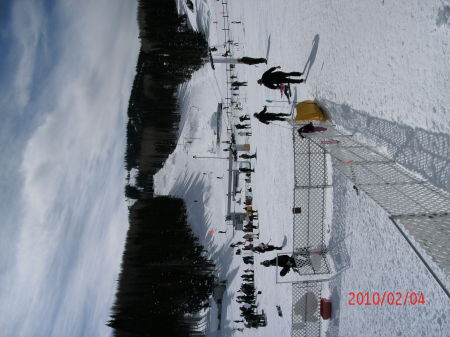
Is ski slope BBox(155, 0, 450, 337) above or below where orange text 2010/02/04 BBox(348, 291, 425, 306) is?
above

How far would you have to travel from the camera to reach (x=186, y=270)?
95.3ft

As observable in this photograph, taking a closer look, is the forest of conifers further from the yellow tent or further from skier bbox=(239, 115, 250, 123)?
the yellow tent

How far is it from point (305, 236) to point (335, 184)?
2.03 meters

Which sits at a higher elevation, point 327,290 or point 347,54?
point 347,54

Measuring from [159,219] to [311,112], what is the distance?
91.2 ft

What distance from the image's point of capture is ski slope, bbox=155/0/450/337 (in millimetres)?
5336

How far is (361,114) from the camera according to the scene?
7.38 meters

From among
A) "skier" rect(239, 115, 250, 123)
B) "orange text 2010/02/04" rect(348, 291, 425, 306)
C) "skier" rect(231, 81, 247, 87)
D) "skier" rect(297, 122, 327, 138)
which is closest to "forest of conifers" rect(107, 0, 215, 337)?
"skier" rect(231, 81, 247, 87)

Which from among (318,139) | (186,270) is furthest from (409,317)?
(186,270)

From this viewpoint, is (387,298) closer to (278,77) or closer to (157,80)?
(278,77)

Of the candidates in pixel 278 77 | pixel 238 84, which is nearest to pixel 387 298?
pixel 278 77

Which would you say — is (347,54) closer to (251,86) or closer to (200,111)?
(251,86)

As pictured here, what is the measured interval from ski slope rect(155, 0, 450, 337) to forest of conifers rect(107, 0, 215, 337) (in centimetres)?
1175

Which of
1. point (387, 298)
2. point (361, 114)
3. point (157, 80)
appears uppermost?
point (157, 80)
